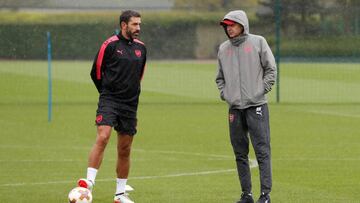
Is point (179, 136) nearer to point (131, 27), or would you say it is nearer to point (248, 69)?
point (131, 27)

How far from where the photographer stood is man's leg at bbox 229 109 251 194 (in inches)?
451

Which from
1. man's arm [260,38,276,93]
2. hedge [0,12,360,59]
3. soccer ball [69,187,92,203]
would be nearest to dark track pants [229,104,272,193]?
man's arm [260,38,276,93]

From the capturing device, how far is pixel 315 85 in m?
32.1

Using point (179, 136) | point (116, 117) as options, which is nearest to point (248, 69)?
point (116, 117)

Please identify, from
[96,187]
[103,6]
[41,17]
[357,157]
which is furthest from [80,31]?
[96,187]

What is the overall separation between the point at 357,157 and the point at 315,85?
1596cm

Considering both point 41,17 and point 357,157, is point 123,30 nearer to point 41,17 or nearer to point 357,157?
point 357,157

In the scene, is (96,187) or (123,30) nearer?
(123,30)

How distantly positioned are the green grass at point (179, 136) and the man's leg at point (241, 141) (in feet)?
1.68

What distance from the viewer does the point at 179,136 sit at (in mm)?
19781

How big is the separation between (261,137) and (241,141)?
236mm

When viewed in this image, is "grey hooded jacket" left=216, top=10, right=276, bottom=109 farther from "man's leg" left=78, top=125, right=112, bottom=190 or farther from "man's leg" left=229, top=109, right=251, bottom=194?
"man's leg" left=78, top=125, right=112, bottom=190

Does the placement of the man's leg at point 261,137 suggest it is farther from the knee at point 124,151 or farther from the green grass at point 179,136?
the knee at point 124,151

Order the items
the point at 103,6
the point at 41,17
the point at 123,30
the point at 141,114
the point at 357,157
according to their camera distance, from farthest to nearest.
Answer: the point at 41,17
the point at 103,6
the point at 141,114
the point at 357,157
the point at 123,30
